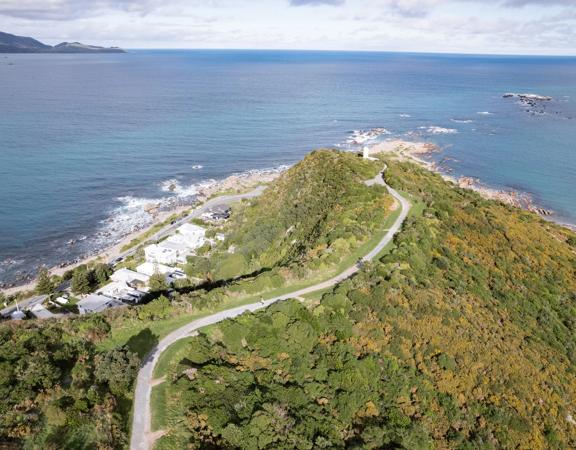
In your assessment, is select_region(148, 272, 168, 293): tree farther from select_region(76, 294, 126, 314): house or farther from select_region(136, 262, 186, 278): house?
select_region(76, 294, 126, 314): house

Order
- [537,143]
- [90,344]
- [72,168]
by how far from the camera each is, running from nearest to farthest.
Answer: [90,344] → [72,168] → [537,143]

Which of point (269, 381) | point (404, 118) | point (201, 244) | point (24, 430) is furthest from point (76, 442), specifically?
point (404, 118)

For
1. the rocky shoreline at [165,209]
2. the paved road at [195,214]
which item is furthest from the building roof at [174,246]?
the rocky shoreline at [165,209]

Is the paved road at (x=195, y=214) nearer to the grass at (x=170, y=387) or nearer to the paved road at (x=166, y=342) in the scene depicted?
the paved road at (x=166, y=342)

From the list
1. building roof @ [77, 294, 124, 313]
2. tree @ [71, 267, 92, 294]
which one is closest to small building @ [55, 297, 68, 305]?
tree @ [71, 267, 92, 294]

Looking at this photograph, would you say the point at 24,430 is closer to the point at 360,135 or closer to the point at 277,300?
the point at 277,300

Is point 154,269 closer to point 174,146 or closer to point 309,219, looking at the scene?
point 309,219

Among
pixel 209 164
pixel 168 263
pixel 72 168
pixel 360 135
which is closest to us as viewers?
pixel 168 263

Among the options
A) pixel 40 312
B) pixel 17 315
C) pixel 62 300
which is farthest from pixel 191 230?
pixel 17 315
